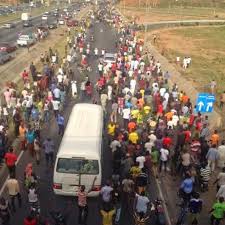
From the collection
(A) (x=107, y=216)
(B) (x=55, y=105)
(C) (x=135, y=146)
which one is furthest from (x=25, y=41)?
(A) (x=107, y=216)

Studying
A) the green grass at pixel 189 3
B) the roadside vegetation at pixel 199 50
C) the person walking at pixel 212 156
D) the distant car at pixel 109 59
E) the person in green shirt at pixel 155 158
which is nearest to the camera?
the person walking at pixel 212 156

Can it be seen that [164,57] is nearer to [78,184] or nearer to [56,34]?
[56,34]

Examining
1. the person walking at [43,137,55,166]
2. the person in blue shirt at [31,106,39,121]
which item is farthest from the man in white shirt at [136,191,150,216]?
the person in blue shirt at [31,106,39,121]

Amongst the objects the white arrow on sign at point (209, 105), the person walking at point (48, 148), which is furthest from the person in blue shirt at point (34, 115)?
the white arrow on sign at point (209, 105)

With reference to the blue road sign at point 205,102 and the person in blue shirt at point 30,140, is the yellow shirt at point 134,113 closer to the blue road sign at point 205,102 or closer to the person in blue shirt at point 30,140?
the blue road sign at point 205,102

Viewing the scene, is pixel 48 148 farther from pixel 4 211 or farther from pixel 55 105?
pixel 55 105

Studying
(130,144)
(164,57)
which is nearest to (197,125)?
(130,144)
